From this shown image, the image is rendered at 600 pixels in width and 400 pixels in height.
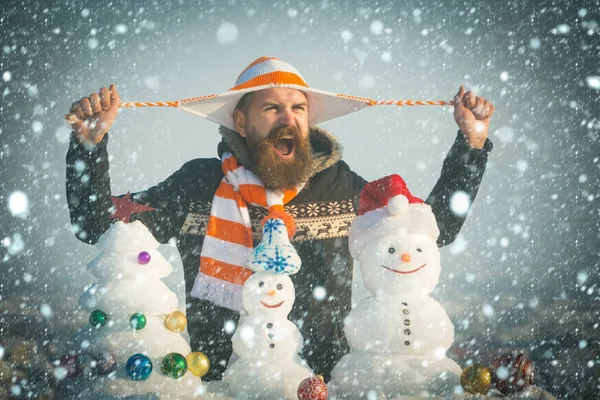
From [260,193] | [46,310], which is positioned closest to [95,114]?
[260,193]

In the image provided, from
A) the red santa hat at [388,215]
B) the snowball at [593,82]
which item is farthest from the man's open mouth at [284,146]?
the snowball at [593,82]

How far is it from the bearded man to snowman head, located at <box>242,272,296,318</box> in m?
0.37

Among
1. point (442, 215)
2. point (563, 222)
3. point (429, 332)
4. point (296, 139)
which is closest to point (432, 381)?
point (429, 332)

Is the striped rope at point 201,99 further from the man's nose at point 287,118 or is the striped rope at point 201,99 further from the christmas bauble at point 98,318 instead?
the christmas bauble at point 98,318

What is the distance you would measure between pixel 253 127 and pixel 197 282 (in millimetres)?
755

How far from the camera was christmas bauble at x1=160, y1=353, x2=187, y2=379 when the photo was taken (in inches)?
81.8

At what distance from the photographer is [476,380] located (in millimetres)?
1901

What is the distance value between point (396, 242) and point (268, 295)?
47 centimetres

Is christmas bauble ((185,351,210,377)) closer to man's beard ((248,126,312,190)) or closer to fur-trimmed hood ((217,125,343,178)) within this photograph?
man's beard ((248,126,312,190))

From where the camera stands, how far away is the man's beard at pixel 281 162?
8.98 feet

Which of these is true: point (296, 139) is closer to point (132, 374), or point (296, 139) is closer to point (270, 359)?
point (270, 359)

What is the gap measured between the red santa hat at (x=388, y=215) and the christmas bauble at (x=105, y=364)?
92 cm

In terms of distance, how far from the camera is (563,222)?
5.39 metres

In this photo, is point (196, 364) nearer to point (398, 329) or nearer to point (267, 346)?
point (267, 346)
